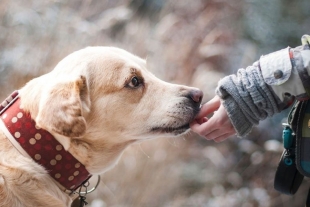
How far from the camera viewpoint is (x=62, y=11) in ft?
8.64

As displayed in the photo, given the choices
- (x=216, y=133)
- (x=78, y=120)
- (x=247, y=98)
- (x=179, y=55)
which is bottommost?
(x=179, y=55)

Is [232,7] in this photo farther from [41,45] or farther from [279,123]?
[41,45]

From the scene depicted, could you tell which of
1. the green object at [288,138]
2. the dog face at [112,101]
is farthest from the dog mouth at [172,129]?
the green object at [288,138]

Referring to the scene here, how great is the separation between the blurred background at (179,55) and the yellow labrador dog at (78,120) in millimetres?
960

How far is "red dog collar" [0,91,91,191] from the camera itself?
1291mm

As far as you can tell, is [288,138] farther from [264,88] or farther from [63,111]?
[63,111]

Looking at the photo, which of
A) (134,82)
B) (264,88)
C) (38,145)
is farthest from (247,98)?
(38,145)

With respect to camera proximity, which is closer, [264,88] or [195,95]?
[264,88]

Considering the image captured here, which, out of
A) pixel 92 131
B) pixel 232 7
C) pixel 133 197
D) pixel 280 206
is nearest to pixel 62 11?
pixel 232 7

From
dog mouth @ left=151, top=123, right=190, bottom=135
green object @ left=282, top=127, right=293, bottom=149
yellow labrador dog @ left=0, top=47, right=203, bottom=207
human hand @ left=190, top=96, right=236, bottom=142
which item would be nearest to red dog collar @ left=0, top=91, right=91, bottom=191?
yellow labrador dog @ left=0, top=47, right=203, bottom=207

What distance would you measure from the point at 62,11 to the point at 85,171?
1.51m

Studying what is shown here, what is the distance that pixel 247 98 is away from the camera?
127 cm

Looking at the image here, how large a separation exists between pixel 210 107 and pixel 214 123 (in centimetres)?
12

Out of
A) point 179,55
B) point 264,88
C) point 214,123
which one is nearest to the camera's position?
point 264,88
